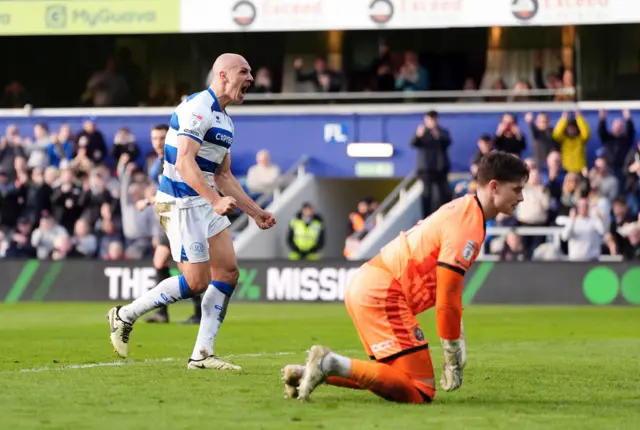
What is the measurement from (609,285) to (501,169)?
45.8 feet

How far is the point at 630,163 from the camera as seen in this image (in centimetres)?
A: 2442

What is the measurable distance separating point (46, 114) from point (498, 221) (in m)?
9.96

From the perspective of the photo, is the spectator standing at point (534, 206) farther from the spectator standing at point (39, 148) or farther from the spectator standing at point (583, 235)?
the spectator standing at point (39, 148)

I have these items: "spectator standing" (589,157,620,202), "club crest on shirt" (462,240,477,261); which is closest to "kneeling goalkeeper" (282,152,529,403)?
"club crest on shirt" (462,240,477,261)

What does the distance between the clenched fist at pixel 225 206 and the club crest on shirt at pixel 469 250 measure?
7.51ft

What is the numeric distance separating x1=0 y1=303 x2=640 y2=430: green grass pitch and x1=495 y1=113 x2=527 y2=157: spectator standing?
7227 mm

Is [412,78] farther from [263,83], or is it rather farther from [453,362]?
[453,362]

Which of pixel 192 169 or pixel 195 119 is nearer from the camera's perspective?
pixel 192 169

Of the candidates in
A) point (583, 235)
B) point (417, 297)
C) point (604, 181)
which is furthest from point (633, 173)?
point (417, 297)

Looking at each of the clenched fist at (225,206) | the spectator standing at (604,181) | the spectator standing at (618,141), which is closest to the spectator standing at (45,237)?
the spectator standing at (604,181)

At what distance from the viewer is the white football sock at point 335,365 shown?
7992mm

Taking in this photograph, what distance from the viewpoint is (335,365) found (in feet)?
26.3

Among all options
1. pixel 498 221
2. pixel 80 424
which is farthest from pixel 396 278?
pixel 498 221

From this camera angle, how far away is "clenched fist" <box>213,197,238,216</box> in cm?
996
